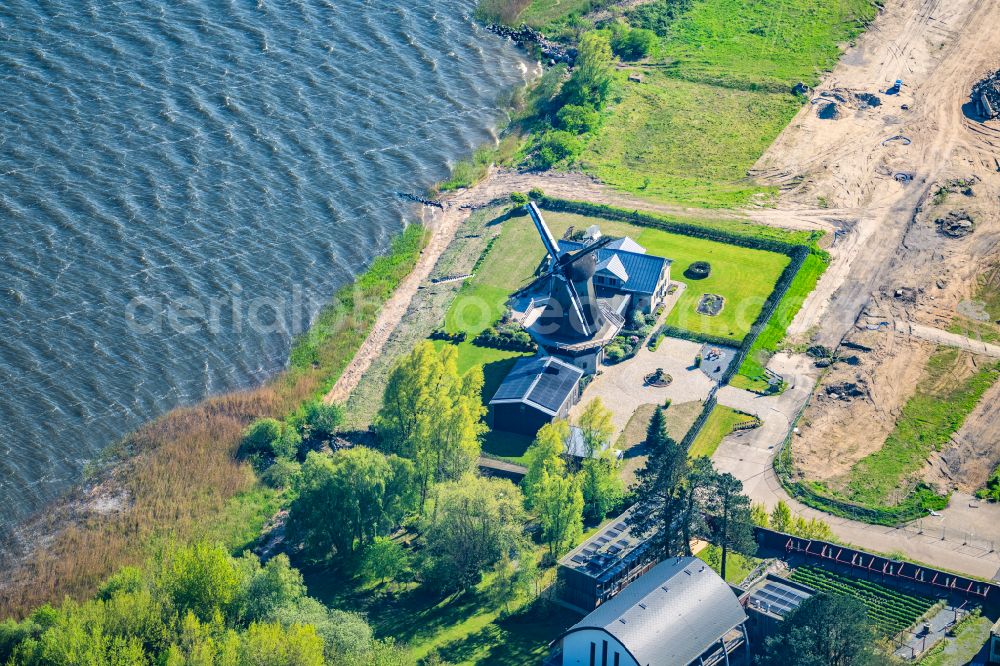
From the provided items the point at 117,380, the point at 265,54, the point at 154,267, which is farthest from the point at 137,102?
the point at 117,380

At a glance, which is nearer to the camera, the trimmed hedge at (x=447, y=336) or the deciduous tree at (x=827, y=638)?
the deciduous tree at (x=827, y=638)

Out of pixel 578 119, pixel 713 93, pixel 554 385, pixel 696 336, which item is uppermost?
pixel 713 93

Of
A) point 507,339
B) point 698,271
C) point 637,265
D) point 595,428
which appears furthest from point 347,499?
point 698,271

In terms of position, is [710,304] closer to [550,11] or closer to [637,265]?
[637,265]

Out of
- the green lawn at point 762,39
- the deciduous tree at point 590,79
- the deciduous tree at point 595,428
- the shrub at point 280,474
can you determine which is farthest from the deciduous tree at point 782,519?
the green lawn at point 762,39

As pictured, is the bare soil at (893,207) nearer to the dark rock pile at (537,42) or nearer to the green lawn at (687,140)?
the green lawn at (687,140)

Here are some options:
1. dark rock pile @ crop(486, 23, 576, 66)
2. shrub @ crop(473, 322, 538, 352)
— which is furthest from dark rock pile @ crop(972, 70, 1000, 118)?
shrub @ crop(473, 322, 538, 352)
